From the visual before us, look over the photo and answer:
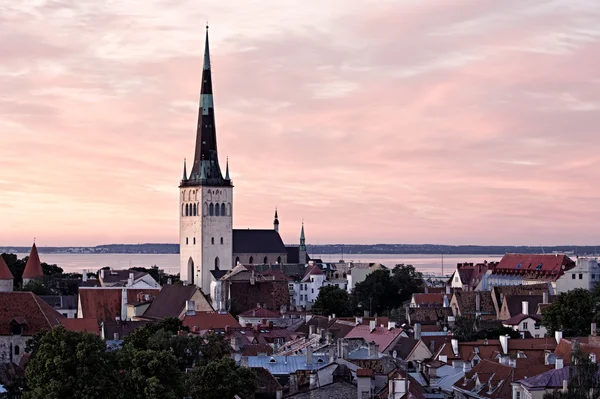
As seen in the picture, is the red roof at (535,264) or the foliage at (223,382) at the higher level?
the red roof at (535,264)

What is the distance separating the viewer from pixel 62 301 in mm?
116812

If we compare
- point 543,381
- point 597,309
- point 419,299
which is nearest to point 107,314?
point 419,299

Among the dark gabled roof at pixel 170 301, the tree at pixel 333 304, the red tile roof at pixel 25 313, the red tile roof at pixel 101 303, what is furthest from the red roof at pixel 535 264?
the red tile roof at pixel 25 313

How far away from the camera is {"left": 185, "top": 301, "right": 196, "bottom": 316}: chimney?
299ft

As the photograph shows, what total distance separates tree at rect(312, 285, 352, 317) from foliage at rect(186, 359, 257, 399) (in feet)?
192

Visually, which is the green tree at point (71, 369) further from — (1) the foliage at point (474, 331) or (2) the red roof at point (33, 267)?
(2) the red roof at point (33, 267)

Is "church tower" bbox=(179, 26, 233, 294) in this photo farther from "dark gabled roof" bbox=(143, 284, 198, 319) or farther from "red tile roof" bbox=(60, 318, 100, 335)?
"red tile roof" bbox=(60, 318, 100, 335)

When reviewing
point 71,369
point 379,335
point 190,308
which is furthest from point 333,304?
point 71,369

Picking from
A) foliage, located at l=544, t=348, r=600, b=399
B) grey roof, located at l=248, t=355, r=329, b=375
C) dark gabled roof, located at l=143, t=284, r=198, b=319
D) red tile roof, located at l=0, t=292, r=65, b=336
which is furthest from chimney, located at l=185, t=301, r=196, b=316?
foliage, located at l=544, t=348, r=600, b=399

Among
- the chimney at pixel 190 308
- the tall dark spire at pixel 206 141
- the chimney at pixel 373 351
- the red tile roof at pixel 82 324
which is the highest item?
the tall dark spire at pixel 206 141

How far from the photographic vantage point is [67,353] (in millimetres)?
48781

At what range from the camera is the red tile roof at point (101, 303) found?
101 metres

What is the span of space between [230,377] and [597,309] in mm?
38783

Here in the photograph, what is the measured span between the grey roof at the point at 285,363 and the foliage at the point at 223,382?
6057 mm
